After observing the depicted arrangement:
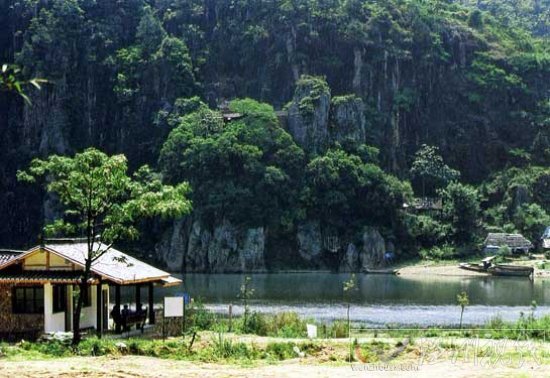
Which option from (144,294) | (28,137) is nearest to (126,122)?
(28,137)

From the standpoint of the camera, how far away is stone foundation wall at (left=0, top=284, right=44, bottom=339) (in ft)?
118

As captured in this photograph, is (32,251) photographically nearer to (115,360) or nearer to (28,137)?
(115,360)

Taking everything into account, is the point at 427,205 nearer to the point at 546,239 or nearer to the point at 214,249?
the point at 546,239

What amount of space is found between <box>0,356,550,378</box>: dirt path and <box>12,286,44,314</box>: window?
727cm

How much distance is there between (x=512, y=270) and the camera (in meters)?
94.5

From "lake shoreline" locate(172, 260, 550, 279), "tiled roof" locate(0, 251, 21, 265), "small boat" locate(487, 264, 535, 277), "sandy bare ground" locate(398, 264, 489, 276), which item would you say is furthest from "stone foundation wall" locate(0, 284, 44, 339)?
"sandy bare ground" locate(398, 264, 489, 276)

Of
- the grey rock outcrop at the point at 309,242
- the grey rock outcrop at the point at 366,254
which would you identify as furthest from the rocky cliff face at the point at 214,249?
the grey rock outcrop at the point at 366,254

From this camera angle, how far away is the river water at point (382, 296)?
5416 cm

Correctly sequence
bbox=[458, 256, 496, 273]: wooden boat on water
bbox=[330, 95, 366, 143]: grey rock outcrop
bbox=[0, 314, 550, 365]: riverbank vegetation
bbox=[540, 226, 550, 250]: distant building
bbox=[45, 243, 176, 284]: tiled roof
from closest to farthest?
bbox=[0, 314, 550, 365]: riverbank vegetation → bbox=[45, 243, 176, 284]: tiled roof → bbox=[458, 256, 496, 273]: wooden boat on water → bbox=[540, 226, 550, 250]: distant building → bbox=[330, 95, 366, 143]: grey rock outcrop

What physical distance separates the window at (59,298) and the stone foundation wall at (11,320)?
2.34 feet

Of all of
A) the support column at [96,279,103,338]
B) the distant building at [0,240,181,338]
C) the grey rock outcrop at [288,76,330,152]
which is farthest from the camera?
the grey rock outcrop at [288,76,330,152]

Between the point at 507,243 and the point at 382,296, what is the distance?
1561 inches

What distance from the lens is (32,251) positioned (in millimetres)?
36375

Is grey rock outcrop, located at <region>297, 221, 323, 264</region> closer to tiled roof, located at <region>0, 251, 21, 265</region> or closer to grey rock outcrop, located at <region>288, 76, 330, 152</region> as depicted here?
grey rock outcrop, located at <region>288, 76, 330, 152</region>
